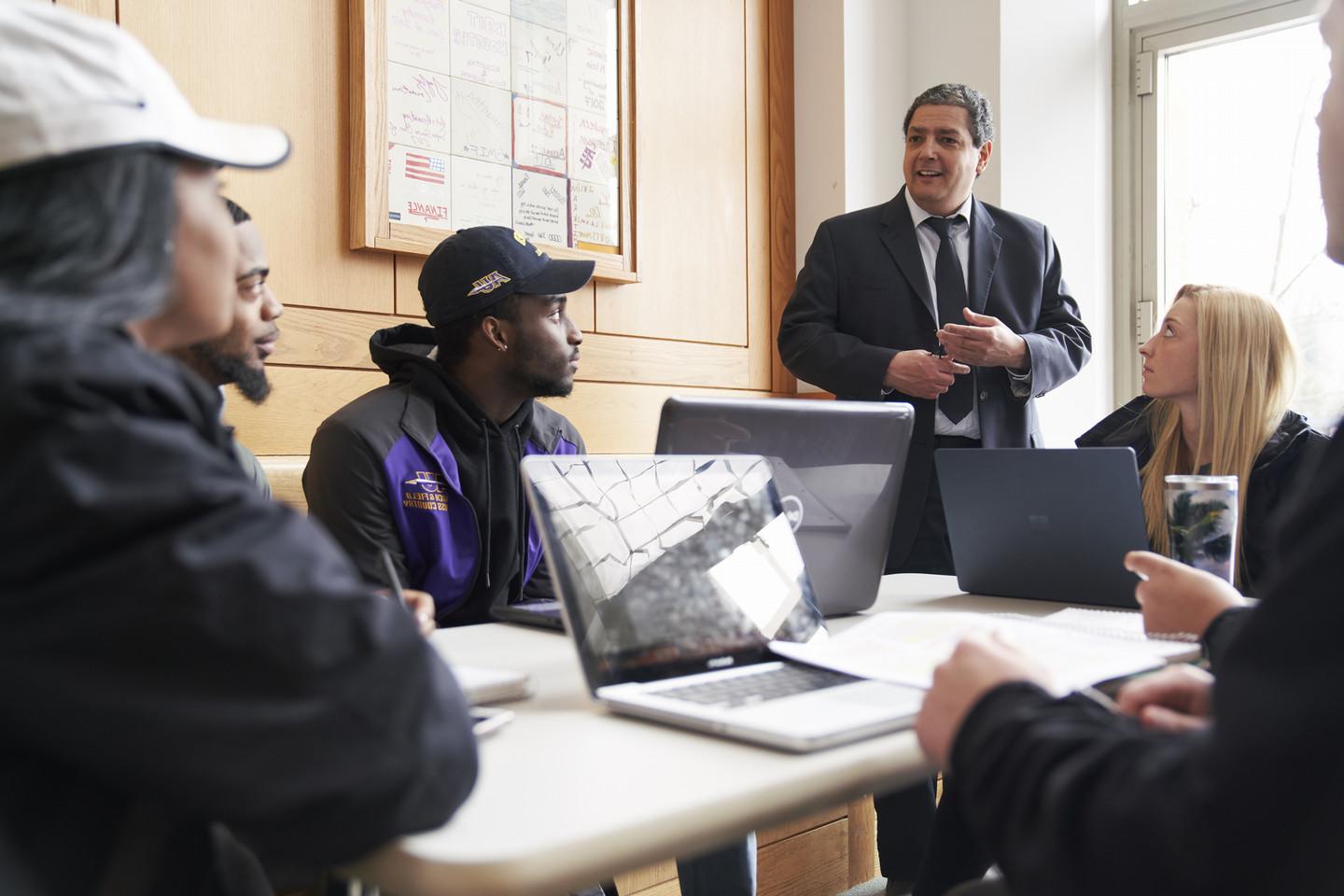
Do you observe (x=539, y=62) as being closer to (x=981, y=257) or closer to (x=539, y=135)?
(x=539, y=135)

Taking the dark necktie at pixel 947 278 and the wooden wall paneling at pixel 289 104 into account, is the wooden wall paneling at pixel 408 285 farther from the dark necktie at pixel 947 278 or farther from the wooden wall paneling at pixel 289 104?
the dark necktie at pixel 947 278

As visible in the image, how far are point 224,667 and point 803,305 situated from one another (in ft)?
8.29

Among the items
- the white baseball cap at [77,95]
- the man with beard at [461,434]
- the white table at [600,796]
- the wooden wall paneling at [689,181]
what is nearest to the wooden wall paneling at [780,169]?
Answer: the wooden wall paneling at [689,181]

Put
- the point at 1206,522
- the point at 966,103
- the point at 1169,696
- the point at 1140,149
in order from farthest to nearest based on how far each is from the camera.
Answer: the point at 1140,149 → the point at 966,103 → the point at 1206,522 → the point at 1169,696

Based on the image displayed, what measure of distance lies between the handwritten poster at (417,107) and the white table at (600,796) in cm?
216

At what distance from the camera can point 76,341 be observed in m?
0.66

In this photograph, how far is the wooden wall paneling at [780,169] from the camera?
3996 millimetres

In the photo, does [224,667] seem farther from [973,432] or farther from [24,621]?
[973,432]

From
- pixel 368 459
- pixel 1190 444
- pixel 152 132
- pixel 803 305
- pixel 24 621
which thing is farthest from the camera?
pixel 803 305

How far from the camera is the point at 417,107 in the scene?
2939 mm

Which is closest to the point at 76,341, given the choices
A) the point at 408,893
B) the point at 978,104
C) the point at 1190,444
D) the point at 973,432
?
the point at 408,893

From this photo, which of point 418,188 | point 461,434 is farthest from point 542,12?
point 461,434

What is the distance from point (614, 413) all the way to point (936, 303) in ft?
3.36

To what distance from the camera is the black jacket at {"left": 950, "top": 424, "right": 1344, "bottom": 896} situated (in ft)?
1.84
